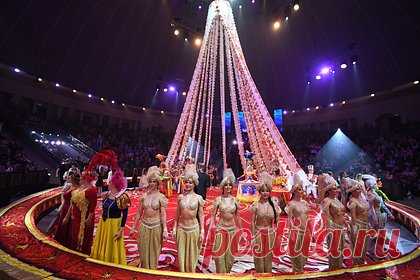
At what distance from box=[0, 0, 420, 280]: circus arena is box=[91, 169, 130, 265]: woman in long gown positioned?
21 millimetres

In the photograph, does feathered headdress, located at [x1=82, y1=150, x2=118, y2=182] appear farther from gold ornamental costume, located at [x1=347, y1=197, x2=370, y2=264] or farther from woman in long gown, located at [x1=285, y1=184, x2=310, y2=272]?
gold ornamental costume, located at [x1=347, y1=197, x2=370, y2=264]

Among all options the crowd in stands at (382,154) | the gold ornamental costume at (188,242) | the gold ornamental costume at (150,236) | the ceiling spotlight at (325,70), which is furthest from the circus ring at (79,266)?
the ceiling spotlight at (325,70)

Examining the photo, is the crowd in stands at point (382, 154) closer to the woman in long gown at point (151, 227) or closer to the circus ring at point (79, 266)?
the circus ring at point (79, 266)

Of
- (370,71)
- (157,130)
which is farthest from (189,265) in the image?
(157,130)

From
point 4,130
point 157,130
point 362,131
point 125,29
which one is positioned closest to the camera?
point 4,130

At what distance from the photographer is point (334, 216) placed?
443 centimetres

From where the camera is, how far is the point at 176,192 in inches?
518

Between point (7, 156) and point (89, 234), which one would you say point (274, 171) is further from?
point (7, 156)

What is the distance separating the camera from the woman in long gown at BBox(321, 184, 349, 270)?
4.35 metres

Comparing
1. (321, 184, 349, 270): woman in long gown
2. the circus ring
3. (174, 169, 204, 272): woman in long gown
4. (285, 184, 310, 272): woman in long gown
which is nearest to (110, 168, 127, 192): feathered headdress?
(174, 169, 204, 272): woman in long gown

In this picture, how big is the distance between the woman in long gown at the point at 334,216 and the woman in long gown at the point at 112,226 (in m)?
3.21

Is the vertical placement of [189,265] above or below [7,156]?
below

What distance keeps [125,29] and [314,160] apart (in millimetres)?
17893

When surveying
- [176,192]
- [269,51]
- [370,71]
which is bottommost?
[176,192]
